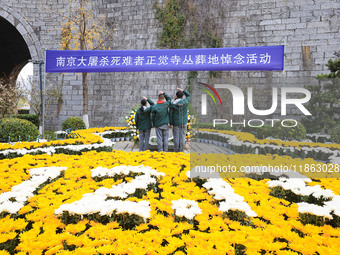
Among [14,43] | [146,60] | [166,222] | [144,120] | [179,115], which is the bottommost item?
[166,222]

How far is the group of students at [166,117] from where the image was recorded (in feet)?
19.4

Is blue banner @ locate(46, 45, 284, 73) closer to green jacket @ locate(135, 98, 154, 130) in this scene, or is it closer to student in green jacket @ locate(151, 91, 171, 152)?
student in green jacket @ locate(151, 91, 171, 152)

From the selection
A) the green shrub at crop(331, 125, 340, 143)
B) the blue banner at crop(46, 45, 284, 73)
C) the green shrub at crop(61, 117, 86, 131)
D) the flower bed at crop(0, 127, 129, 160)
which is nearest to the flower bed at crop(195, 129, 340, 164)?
the green shrub at crop(331, 125, 340, 143)

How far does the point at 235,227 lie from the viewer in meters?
A: 1.56

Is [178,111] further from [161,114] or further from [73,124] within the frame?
[73,124]

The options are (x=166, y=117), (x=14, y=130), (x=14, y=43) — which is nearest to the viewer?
(x=166, y=117)

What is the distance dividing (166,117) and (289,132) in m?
4.02

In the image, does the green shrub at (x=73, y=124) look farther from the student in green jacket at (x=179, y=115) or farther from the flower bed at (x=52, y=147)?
the student in green jacket at (x=179, y=115)

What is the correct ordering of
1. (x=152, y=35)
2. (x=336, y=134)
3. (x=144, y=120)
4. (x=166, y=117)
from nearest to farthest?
(x=336, y=134), (x=166, y=117), (x=144, y=120), (x=152, y=35)

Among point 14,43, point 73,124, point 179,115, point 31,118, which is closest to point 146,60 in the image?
point 179,115

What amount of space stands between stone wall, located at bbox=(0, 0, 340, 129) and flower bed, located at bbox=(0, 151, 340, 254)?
9887 millimetres

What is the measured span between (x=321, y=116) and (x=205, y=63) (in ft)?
14.6

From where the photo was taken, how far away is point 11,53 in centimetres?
2041

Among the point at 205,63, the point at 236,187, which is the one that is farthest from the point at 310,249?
the point at 205,63
